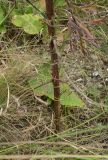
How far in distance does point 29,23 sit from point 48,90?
398 millimetres

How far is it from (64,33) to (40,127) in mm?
381

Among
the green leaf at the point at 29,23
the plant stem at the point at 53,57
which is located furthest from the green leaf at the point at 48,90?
the green leaf at the point at 29,23

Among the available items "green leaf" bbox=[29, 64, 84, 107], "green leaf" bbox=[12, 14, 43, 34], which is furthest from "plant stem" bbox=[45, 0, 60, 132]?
"green leaf" bbox=[12, 14, 43, 34]

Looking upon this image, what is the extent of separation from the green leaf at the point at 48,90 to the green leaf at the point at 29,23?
26 centimetres

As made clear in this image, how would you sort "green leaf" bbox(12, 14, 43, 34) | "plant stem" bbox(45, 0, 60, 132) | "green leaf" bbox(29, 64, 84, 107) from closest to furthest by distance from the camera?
Result: "plant stem" bbox(45, 0, 60, 132) < "green leaf" bbox(29, 64, 84, 107) < "green leaf" bbox(12, 14, 43, 34)

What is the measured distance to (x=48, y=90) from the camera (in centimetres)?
155

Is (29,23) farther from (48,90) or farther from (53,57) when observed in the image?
(53,57)

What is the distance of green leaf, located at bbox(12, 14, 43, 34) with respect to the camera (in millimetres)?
1778

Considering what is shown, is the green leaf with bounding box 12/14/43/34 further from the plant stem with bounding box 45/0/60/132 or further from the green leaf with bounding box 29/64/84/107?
the plant stem with bounding box 45/0/60/132

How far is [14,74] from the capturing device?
1.59 m

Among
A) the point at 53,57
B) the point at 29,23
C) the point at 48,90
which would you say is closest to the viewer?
the point at 53,57

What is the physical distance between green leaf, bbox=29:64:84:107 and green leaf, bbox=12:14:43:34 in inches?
10.4

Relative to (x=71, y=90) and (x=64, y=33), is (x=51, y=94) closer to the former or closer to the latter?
(x=71, y=90)

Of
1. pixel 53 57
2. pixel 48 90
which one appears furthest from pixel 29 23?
pixel 53 57
